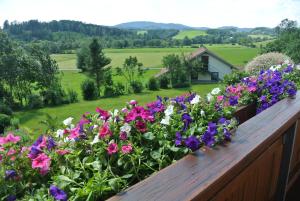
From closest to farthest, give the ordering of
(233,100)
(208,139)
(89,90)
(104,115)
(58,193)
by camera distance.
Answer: (58,193)
(208,139)
(104,115)
(233,100)
(89,90)

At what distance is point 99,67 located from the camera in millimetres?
32031

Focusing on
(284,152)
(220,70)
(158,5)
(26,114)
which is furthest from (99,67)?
(284,152)

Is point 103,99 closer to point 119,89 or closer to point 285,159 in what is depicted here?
point 119,89

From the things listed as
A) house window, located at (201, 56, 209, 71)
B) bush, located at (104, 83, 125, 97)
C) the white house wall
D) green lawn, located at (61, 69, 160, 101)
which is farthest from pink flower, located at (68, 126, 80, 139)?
the white house wall

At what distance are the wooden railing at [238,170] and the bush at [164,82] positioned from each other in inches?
1257

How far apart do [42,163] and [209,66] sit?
38.9 meters

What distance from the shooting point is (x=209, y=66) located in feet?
127

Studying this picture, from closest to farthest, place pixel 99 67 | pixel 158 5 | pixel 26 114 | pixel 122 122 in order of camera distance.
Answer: pixel 122 122 → pixel 158 5 → pixel 26 114 → pixel 99 67

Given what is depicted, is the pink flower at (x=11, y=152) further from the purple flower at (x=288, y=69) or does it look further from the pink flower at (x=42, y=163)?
the purple flower at (x=288, y=69)

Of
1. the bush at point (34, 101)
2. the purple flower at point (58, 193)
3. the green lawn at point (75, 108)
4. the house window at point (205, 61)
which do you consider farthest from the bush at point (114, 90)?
the purple flower at point (58, 193)

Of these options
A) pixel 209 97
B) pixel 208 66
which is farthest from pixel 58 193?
pixel 208 66

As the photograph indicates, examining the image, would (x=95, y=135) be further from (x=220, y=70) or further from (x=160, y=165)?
(x=220, y=70)

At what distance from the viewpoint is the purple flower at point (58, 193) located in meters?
0.78

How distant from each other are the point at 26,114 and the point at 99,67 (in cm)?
976
